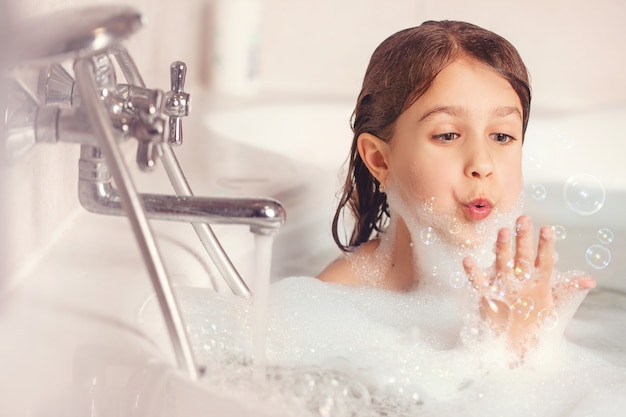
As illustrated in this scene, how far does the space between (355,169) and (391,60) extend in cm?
17

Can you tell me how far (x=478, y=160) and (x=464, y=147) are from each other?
2 centimetres

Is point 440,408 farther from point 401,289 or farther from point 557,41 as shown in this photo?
point 557,41

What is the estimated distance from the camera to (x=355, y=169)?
1179mm

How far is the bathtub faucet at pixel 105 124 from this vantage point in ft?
2.04

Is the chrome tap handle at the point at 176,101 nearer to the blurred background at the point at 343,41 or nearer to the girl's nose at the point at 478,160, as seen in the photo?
the girl's nose at the point at 478,160

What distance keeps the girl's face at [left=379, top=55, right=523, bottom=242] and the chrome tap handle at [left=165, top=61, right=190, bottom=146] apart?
266 mm

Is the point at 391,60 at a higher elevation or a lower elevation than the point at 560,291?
higher

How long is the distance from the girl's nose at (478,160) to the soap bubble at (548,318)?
161mm

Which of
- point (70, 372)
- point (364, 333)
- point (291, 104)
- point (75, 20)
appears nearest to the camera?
point (75, 20)

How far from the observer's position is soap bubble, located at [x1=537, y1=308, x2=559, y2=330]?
94cm

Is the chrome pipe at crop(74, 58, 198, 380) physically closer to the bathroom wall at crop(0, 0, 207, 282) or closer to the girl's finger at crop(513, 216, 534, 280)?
the bathroom wall at crop(0, 0, 207, 282)

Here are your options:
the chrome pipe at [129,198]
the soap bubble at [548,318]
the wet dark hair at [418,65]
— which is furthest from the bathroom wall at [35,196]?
the soap bubble at [548,318]

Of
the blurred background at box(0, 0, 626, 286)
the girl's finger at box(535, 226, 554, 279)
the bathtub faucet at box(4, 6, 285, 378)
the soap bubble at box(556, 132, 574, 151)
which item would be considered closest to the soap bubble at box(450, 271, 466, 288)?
the girl's finger at box(535, 226, 554, 279)

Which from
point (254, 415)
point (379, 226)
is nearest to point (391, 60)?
point (379, 226)
